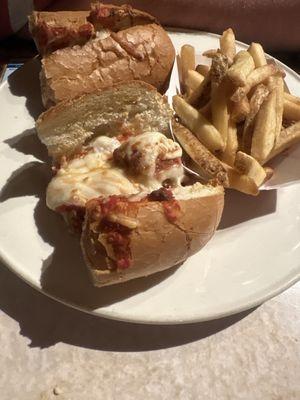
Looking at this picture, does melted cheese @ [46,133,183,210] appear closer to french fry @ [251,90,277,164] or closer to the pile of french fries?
the pile of french fries

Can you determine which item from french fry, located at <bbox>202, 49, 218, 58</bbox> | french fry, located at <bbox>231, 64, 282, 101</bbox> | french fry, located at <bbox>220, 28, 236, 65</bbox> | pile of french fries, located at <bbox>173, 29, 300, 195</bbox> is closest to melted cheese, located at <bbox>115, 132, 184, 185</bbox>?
pile of french fries, located at <bbox>173, 29, 300, 195</bbox>

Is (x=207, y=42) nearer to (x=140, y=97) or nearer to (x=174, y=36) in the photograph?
(x=174, y=36)

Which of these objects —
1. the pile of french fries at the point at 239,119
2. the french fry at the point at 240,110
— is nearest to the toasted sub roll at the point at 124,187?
the pile of french fries at the point at 239,119

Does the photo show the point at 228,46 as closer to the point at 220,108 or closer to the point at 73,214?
the point at 220,108

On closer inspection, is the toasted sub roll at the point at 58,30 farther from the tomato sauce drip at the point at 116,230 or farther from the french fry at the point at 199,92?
the tomato sauce drip at the point at 116,230

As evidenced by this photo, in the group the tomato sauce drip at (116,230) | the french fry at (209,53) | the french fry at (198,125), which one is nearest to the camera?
the tomato sauce drip at (116,230)

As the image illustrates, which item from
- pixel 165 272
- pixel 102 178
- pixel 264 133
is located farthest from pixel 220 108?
pixel 165 272

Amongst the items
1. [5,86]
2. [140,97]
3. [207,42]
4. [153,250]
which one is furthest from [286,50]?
[153,250]
